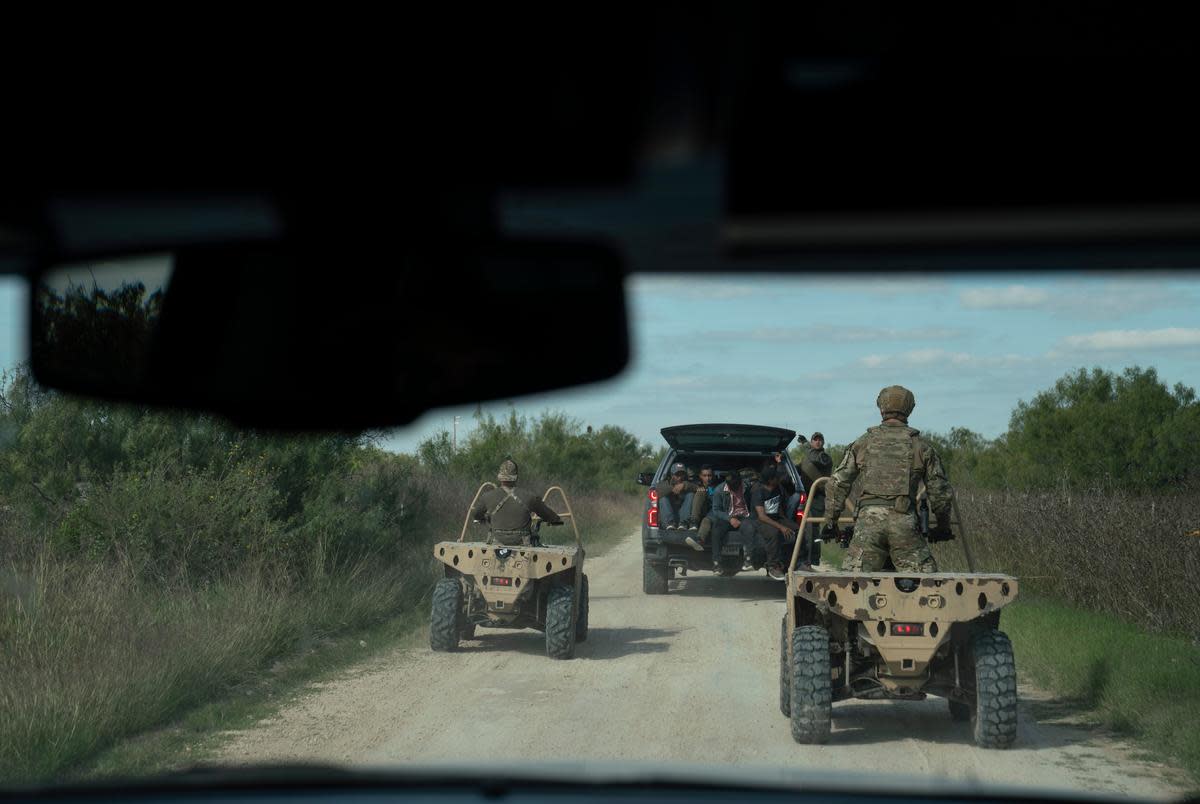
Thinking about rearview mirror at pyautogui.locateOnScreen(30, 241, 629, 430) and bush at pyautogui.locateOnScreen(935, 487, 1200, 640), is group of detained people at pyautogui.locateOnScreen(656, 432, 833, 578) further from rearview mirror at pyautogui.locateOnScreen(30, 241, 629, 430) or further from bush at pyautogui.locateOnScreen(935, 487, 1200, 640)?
rearview mirror at pyautogui.locateOnScreen(30, 241, 629, 430)

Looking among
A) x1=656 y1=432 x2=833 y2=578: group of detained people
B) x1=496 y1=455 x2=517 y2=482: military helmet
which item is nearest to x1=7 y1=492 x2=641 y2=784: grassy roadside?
x1=496 y1=455 x2=517 y2=482: military helmet

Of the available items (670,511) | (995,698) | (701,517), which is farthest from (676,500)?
(995,698)

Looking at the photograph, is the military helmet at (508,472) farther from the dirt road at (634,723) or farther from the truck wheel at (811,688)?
the truck wheel at (811,688)

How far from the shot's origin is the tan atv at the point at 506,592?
33.5ft

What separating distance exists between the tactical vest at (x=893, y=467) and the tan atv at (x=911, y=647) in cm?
64

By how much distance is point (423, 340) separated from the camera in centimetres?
312

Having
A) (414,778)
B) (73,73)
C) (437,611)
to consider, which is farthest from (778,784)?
(437,611)

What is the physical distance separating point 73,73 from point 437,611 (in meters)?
7.82

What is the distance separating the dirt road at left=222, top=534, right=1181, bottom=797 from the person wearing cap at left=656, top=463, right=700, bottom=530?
4284 millimetres

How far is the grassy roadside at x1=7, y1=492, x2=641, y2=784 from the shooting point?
6.47 metres

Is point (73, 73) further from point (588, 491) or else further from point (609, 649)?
point (588, 491)

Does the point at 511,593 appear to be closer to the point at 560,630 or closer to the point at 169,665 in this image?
the point at 560,630

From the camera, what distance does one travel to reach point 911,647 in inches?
281

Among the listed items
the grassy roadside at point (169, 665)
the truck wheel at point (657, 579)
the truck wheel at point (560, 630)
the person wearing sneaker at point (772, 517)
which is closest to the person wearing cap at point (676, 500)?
the truck wheel at point (657, 579)
